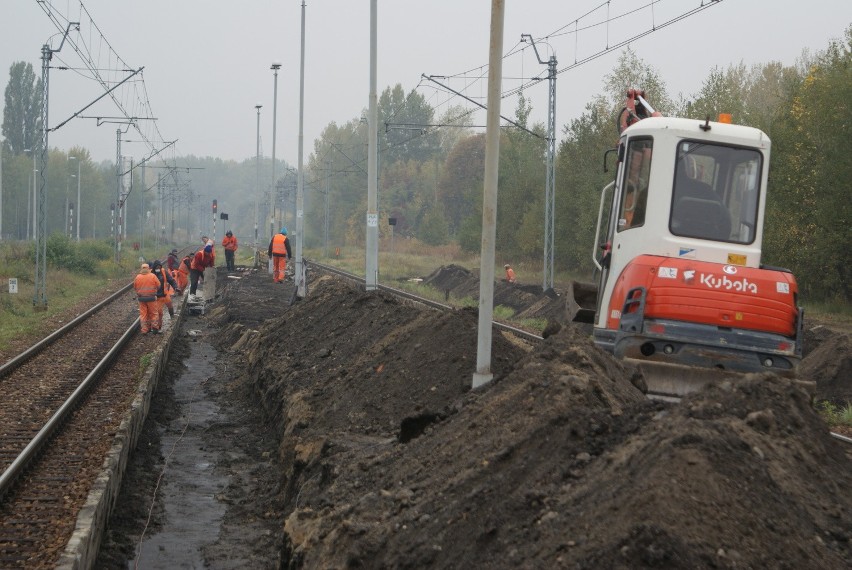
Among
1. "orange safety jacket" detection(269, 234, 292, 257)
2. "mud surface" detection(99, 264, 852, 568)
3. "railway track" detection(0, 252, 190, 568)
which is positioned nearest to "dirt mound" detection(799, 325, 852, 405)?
"mud surface" detection(99, 264, 852, 568)

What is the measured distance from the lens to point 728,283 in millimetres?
10844

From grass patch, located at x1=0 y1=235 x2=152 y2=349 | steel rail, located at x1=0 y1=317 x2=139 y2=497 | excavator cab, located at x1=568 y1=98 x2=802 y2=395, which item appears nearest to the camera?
excavator cab, located at x1=568 y1=98 x2=802 y2=395

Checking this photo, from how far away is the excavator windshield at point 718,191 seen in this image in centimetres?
1146

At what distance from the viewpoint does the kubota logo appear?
1084 centimetres

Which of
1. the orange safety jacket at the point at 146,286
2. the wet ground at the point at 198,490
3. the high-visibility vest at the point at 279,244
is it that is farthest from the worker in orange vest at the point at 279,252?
the wet ground at the point at 198,490

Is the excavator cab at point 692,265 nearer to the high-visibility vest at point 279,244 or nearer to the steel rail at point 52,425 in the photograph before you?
the steel rail at point 52,425

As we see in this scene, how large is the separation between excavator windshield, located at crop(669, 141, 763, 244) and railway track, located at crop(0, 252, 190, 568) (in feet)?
23.0

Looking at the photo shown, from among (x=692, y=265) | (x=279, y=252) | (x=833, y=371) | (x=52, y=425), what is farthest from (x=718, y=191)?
(x=279, y=252)

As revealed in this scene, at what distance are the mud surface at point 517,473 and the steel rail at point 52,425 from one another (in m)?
1.27

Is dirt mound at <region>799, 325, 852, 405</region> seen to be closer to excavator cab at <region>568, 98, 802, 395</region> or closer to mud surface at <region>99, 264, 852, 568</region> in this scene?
excavator cab at <region>568, 98, 802, 395</region>

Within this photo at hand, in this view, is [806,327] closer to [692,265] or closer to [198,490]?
[692,265]

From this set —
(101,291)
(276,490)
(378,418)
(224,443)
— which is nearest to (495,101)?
(378,418)

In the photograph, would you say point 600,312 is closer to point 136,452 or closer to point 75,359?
point 136,452

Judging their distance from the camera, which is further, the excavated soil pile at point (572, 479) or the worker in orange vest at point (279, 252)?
the worker in orange vest at point (279, 252)
